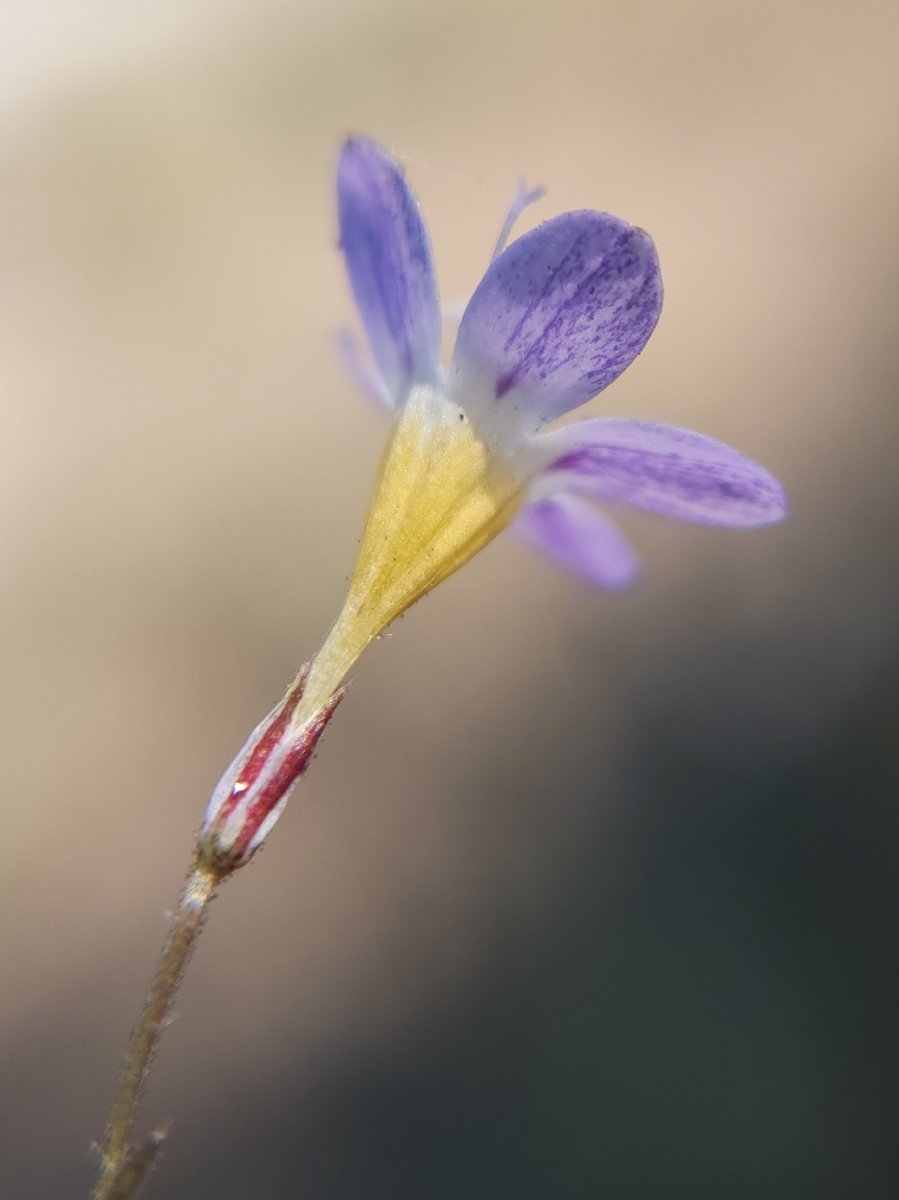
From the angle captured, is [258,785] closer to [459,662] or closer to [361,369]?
[361,369]

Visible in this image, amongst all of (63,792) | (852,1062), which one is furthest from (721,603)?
(63,792)

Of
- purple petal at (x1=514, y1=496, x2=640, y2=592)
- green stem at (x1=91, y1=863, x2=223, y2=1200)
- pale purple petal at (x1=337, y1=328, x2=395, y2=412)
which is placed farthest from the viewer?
purple petal at (x1=514, y1=496, x2=640, y2=592)

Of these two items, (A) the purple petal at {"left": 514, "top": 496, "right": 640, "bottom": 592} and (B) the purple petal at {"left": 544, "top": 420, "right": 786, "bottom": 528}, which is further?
(A) the purple petal at {"left": 514, "top": 496, "right": 640, "bottom": 592}

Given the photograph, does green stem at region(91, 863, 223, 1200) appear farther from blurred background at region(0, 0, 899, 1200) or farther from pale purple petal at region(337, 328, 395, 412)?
blurred background at region(0, 0, 899, 1200)

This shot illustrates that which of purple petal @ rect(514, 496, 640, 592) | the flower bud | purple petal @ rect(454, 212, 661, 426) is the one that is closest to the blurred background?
purple petal @ rect(514, 496, 640, 592)

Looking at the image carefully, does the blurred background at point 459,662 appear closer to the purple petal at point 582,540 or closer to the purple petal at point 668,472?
the purple petal at point 582,540

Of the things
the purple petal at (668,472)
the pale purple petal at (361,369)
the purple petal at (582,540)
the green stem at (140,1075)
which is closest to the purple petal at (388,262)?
the pale purple petal at (361,369)

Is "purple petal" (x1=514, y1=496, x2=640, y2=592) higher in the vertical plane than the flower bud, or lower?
lower
